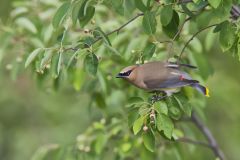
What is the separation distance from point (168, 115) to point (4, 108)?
5145 mm

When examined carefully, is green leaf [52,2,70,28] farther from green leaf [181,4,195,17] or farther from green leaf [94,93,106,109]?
green leaf [94,93,106,109]

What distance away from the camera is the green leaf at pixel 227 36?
3.80 meters

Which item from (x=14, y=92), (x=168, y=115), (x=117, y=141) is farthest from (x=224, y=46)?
(x=14, y=92)

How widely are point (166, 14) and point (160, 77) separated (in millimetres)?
345

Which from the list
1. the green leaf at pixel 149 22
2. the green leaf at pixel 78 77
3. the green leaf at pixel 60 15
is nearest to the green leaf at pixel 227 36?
the green leaf at pixel 149 22

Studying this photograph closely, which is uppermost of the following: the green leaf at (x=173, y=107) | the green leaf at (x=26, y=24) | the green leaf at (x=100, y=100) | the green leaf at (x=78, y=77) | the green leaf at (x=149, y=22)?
the green leaf at (x=26, y=24)

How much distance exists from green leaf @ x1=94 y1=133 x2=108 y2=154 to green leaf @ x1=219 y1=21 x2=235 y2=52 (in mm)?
1510

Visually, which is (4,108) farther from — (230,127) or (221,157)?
(221,157)

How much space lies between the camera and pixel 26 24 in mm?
5203

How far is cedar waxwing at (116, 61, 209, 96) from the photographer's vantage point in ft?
12.9

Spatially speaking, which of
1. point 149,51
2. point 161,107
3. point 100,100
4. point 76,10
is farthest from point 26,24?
point 161,107

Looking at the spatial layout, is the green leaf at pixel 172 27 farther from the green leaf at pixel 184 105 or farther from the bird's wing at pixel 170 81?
the green leaf at pixel 184 105

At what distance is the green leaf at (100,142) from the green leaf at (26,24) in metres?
0.76

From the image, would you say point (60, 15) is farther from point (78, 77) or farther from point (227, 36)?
point (78, 77)
